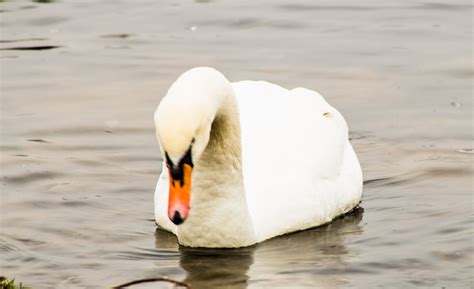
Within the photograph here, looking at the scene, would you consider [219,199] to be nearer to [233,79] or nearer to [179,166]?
[179,166]

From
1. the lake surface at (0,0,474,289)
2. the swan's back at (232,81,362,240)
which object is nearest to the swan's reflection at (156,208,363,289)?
the lake surface at (0,0,474,289)

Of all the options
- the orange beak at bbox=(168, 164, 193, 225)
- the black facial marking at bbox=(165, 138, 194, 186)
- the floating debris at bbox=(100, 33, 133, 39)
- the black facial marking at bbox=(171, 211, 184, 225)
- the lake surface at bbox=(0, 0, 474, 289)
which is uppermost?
the black facial marking at bbox=(165, 138, 194, 186)

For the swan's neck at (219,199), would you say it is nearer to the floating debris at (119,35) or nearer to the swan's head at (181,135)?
the swan's head at (181,135)

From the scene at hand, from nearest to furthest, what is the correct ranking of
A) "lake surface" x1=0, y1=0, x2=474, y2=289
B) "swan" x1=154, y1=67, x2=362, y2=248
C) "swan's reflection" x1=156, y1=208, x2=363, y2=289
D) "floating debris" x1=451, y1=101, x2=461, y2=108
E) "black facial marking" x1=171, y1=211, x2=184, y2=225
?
1. "black facial marking" x1=171, y1=211, x2=184, y2=225
2. "swan" x1=154, y1=67, x2=362, y2=248
3. "swan's reflection" x1=156, y1=208, x2=363, y2=289
4. "lake surface" x1=0, y1=0, x2=474, y2=289
5. "floating debris" x1=451, y1=101, x2=461, y2=108

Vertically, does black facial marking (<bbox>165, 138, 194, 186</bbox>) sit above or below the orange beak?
above

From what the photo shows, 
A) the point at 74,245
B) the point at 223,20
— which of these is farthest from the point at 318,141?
the point at 223,20

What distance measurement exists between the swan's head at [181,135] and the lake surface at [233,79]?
3.18ft

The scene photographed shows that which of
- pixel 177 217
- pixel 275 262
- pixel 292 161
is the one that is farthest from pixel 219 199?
pixel 177 217

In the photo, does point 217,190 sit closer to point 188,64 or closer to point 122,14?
point 188,64

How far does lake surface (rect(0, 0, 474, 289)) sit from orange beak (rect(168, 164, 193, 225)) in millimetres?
914

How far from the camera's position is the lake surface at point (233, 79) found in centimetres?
873

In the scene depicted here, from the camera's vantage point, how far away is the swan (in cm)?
816

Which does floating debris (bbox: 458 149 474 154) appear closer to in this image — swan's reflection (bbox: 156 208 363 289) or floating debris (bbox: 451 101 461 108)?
floating debris (bbox: 451 101 461 108)

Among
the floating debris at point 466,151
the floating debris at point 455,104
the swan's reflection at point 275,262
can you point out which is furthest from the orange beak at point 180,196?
the floating debris at point 455,104
